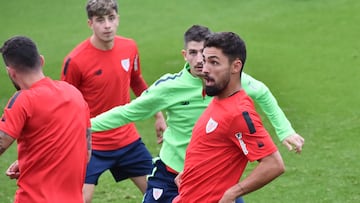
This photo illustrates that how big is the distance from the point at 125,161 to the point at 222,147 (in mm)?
3407

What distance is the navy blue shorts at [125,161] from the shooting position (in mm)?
9547

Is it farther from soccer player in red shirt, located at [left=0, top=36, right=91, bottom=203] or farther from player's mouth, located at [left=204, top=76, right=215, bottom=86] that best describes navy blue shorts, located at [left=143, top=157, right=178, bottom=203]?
player's mouth, located at [left=204, top=76, right=215, bottom=86]

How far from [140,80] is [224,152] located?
12.2 feet

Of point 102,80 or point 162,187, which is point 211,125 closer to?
point 162,187

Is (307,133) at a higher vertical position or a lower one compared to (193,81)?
lower

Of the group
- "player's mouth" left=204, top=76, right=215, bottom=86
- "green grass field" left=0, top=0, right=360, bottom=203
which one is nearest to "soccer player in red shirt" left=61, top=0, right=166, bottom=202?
"green grass field" left=0, top=0, right=360, bottom=203

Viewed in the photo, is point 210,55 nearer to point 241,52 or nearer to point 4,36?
point 241,52

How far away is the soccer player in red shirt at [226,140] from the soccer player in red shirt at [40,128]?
3.06 ft

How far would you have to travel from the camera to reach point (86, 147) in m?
6.86

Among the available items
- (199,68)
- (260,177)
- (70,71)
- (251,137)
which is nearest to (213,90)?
(251,137)

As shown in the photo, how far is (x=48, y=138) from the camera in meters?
6.54

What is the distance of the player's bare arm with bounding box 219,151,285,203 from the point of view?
6203mm

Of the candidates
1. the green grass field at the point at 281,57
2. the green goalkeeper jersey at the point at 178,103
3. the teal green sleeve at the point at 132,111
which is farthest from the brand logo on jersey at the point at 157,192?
the green grass field at the point at 281,57

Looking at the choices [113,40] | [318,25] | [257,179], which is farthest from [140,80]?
[318,25]
